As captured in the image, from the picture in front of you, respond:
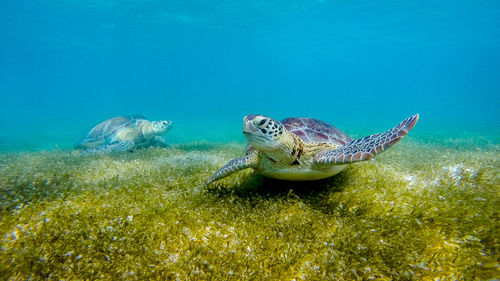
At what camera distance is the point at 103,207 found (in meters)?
2.79

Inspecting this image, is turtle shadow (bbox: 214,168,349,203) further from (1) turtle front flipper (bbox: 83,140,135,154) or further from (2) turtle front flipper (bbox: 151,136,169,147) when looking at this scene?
(2) turtle front flipper (bbox: 151,136,169,147)

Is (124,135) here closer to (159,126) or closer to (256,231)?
(159,126)

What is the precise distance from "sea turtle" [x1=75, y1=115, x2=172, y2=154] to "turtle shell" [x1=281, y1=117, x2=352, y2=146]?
7.00 m

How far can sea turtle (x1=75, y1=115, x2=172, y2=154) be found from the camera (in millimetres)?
9030

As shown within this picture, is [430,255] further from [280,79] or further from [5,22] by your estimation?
[280,79]

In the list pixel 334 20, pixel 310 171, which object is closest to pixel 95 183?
pixel 310 171

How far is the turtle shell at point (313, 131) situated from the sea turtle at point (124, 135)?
7.00 metres

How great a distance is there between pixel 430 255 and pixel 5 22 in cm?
7069

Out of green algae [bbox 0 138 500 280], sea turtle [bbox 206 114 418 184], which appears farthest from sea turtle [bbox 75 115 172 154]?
sea turtle [bbox 206 114 418 184]

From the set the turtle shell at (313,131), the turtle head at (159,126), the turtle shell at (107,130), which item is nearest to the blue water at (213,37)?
the turtle shell at (107,130)

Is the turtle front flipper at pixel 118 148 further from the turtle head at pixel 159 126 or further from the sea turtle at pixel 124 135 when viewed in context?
the turtle head at pixel 159 126

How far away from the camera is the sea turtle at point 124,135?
29.6 ft

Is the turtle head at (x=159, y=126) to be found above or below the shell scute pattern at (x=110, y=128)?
below

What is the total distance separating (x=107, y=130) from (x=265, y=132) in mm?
10451
